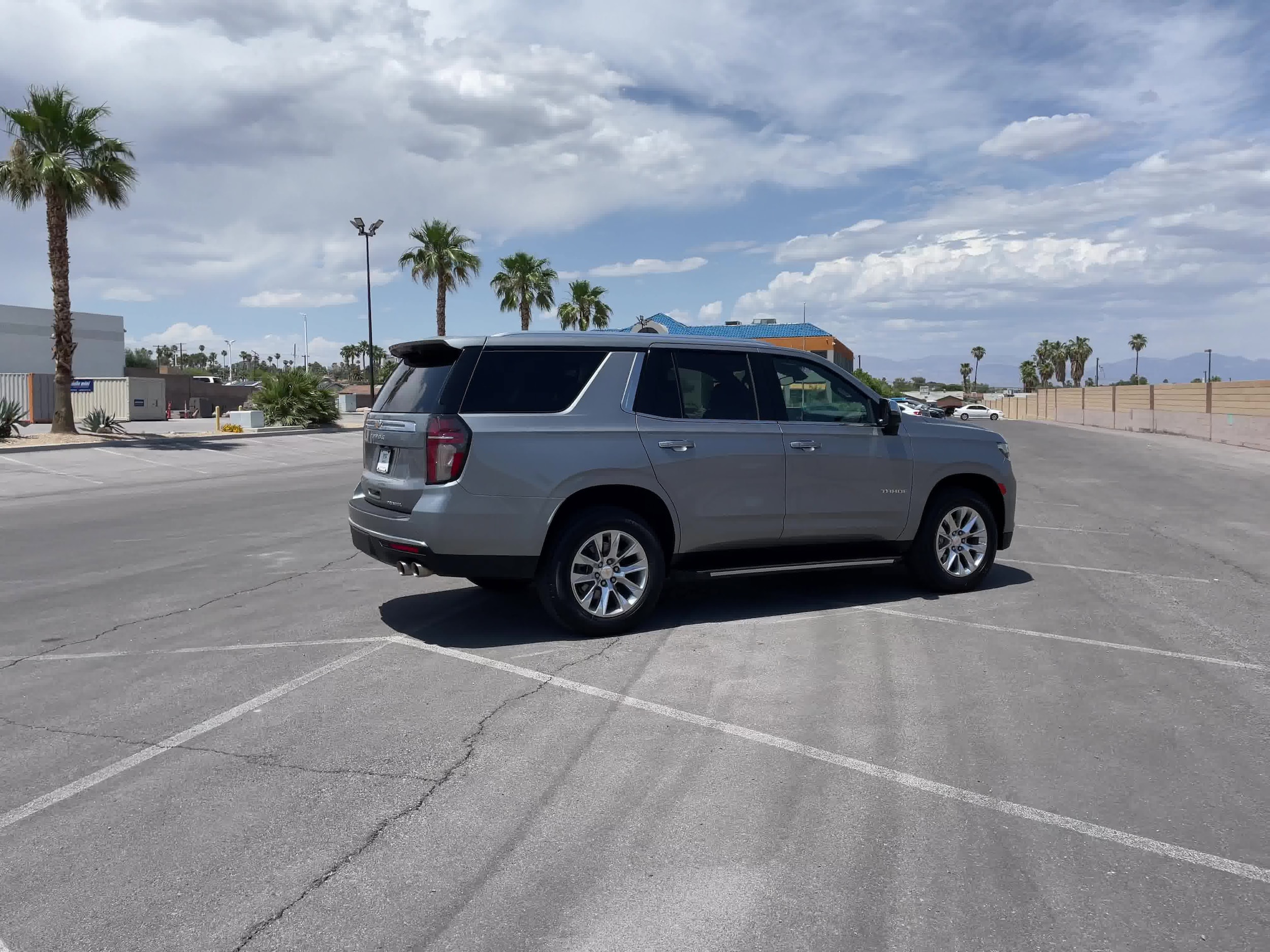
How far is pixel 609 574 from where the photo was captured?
6.69 meters

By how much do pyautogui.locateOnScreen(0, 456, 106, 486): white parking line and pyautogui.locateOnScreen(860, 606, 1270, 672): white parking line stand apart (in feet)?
54.9

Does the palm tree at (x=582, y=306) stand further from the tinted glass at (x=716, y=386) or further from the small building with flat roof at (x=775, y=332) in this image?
the tinted glass at (x=716, y=386)

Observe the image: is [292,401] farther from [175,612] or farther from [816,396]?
[816,396]

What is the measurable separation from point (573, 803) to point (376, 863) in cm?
82

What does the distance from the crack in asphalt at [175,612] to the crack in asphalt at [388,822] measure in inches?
125

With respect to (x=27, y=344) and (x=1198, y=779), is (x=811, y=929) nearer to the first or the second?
(x=1198, y=779)

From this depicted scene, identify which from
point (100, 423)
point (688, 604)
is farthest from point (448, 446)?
point (100, 423)

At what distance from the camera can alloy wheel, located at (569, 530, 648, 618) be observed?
21.7 ft

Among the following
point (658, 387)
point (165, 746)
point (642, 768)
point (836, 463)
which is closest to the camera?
point (642, 768)

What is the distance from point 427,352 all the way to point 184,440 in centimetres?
2547

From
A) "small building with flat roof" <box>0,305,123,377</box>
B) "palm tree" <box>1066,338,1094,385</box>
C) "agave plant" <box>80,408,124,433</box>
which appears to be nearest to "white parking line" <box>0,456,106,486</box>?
"agave plant" <box>80,408,124,433</box>

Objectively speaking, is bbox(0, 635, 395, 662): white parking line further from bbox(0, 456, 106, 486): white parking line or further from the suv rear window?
bbox(0, 456, 106, 486): white parking line

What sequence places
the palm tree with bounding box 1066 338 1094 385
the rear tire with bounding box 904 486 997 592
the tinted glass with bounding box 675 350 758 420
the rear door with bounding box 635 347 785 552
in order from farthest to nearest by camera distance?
the palm tree with bounding box 1066 338 1094 385 < the rear tire with bounding box 904 486 997 592 < the tinted glass with bounding box 675 350 758 420 < the rear door with bounding box 635 347 785 552

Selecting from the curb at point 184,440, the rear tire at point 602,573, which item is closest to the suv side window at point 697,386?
the rear tire at point 602,573
